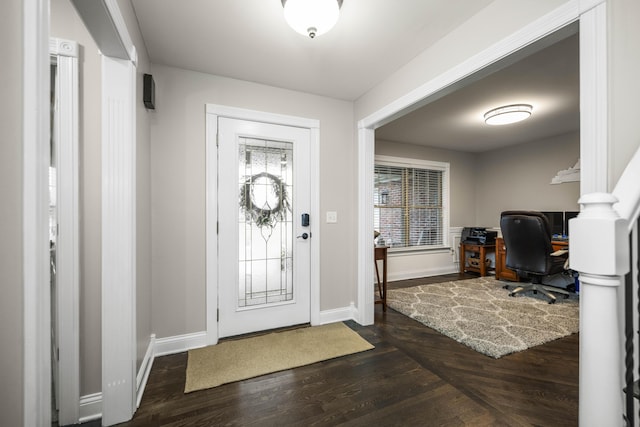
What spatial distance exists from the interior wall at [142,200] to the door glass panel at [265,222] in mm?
740

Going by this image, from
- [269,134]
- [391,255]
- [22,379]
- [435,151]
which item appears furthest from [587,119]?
[435,151]

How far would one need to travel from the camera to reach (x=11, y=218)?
1.93 ft

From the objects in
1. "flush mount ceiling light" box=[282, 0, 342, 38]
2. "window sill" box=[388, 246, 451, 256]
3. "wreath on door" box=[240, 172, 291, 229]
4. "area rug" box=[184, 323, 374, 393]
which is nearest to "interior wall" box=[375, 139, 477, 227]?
"window sill" box=[388, 246, 451, 256]

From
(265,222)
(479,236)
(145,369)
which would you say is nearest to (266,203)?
(265,222)

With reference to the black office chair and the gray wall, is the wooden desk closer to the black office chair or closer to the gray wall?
the gray wall

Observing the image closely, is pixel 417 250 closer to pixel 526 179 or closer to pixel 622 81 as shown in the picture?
pixel 526 179

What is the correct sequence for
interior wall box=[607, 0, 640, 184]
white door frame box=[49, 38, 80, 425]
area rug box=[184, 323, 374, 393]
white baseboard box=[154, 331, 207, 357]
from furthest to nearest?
white baseboard box=[154, 331, 207, 357] → area rug box=[184, 323, 374, 393] → white door frame box=[49, 38, 80, 425] → interior wall box=[607, 0, 640, 184]

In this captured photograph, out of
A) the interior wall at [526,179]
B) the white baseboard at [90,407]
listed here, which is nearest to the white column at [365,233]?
the white baseboard at [90,407]

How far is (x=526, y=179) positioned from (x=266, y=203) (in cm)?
492

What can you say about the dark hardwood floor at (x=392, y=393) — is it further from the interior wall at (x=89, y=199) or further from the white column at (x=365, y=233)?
the white column at (x=365, y=233)

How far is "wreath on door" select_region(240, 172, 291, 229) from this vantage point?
102 inches

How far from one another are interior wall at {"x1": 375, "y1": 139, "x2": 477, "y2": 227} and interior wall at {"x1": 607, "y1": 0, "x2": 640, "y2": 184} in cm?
386

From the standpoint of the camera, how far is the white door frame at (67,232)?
145 cm

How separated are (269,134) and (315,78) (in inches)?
26.7
